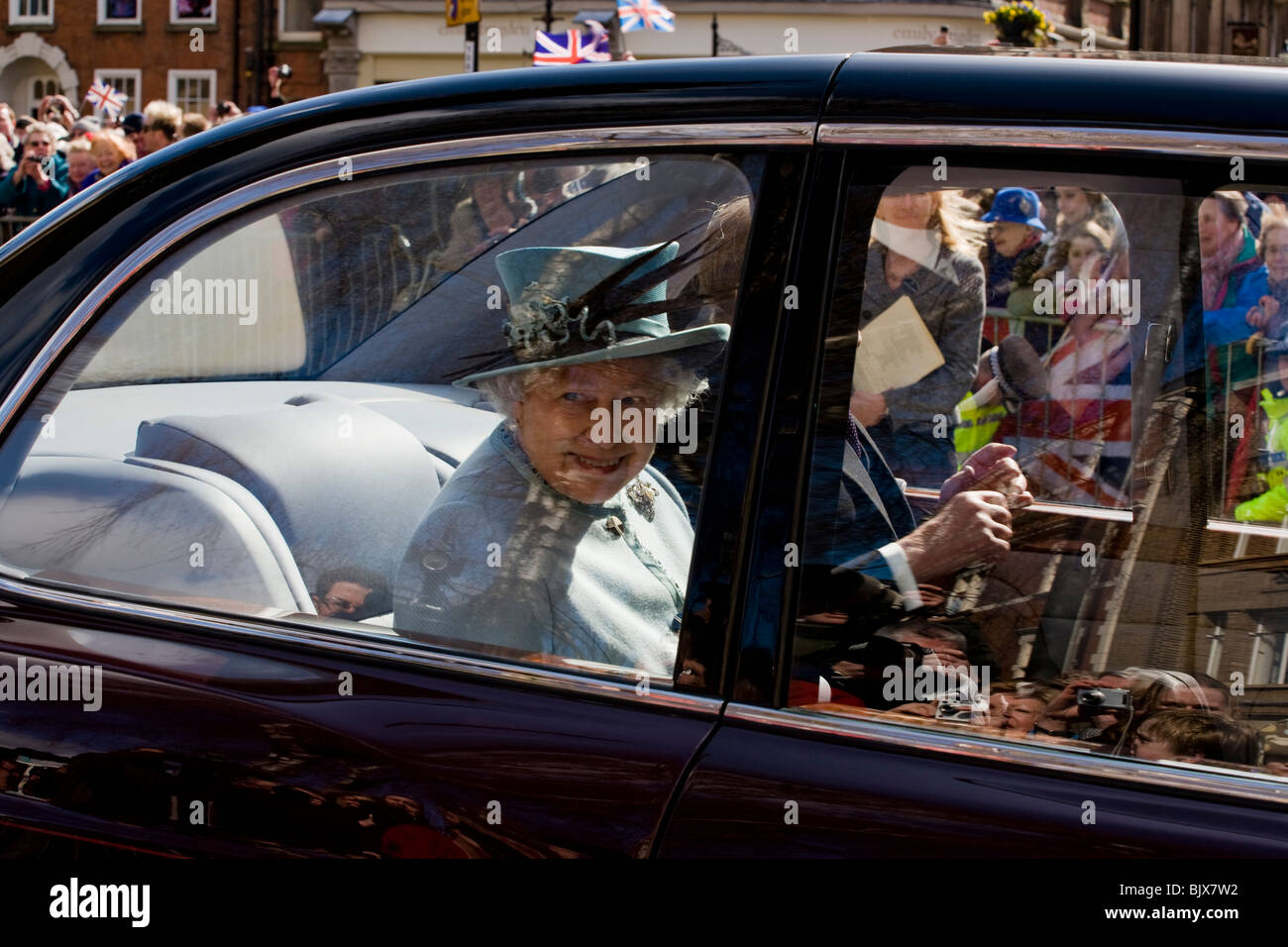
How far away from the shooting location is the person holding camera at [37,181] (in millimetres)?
9531

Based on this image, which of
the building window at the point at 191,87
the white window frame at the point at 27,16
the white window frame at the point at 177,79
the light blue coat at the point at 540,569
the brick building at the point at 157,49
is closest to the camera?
the light blue coat at the point at 540,569

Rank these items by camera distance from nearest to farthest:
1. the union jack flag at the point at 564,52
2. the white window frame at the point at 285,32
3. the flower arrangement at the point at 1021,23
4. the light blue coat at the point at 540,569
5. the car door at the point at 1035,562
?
the car door at the point at 1035,562 → the light blue coat at the point at 540,569 → the flower arrangement at the point at 1021,23 → the union jack flag at the point at 564,52 → the white window frame at the point at 285,32

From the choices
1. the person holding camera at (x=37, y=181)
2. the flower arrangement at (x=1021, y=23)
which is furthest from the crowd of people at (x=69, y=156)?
the flower arrangement at (x=1021, y=23)

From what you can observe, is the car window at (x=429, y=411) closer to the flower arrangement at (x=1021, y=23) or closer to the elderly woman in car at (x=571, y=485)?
the elderly woman in car at (x=571, y=485)

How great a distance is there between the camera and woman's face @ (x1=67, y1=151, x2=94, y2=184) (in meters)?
8.94

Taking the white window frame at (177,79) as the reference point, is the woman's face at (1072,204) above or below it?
below

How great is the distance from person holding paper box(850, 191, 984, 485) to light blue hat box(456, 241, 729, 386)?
25 centimetres

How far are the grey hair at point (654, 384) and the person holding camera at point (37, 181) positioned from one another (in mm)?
8676

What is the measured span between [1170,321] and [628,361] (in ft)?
2.07

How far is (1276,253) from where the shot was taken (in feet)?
4.92

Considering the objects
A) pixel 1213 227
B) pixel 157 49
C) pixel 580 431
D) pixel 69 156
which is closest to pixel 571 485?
pixel 580 431

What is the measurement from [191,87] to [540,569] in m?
33.9

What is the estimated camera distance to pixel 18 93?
33.9 metres
